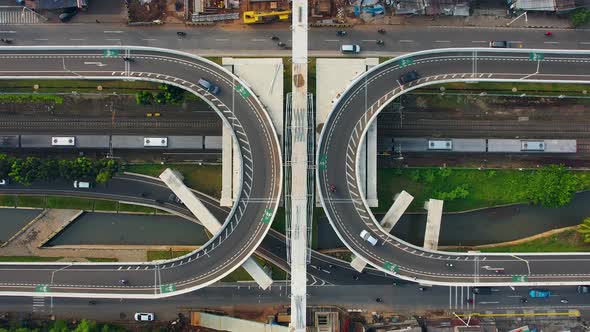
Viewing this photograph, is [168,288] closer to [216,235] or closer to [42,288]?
[216,235]

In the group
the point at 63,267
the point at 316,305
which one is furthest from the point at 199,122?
the point at 316,305

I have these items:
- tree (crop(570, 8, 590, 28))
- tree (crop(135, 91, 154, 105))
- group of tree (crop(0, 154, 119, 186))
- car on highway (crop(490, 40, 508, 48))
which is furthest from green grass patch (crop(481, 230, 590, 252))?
group of tree (crop(0, 154, 119, 186))

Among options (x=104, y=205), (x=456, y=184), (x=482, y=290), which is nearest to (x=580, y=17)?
(x=456, y=184)

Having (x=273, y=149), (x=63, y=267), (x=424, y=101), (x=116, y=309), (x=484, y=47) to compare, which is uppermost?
(x=484, y=47)

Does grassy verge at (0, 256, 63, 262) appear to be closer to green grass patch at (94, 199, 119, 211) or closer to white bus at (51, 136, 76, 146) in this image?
green grass patch at (94, 199, 119, 211)

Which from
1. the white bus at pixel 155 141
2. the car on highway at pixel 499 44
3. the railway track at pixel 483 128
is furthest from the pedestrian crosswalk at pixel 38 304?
the car on highway at pixel 499 44

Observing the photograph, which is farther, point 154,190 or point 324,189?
point 154,190

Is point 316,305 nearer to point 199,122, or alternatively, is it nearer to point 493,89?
point 199,122
